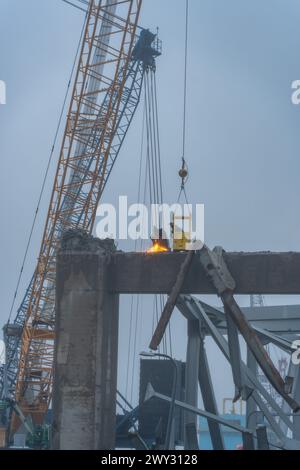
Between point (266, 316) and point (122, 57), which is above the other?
point (122, 57)

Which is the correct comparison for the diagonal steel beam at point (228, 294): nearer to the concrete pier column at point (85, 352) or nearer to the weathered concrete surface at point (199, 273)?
the weathered concrete surface at point (199, 273)

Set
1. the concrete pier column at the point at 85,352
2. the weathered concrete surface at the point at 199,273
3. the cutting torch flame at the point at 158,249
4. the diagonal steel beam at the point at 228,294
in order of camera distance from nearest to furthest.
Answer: the diagonal steel beam at the point at 228,294 < the concrete pier column at the point at 85,352 < the weathered concrete surface at the point at 199,273 < the cutting torch flame at the point at 158,249

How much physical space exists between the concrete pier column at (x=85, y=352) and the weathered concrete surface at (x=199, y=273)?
606 millimetres

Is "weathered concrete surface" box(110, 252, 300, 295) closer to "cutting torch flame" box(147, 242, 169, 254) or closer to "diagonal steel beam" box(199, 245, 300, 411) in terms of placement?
"diagonal steel beam" box(199, 245, 300, 411)

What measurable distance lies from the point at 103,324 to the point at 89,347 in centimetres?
80

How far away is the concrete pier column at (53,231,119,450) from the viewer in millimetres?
27672

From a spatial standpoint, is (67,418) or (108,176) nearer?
(67,418)

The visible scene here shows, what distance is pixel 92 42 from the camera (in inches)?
2018

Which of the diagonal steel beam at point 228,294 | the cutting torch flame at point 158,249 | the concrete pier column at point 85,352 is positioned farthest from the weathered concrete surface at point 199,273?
the cutting torch flame at point 158,249

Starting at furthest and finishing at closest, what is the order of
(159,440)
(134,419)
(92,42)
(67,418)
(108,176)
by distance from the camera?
(108,176), (92,42), (134,419), (159,440), (67,418)

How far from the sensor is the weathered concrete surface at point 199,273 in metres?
28.1
